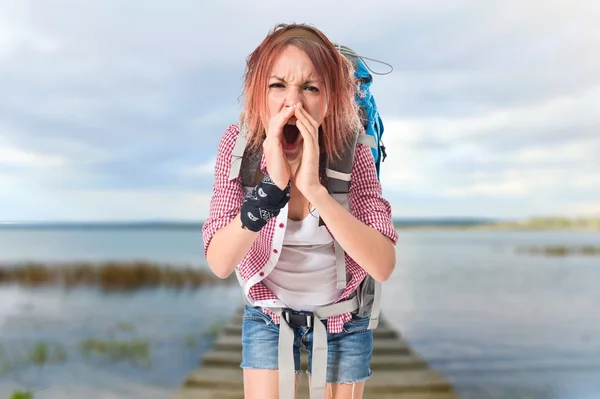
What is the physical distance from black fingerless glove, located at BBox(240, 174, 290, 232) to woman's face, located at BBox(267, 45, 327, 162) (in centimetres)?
10

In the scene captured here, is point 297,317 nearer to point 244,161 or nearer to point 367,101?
point 244,161

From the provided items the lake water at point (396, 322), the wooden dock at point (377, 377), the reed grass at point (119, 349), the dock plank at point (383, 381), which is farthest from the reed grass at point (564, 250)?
the reed grass at point (119, 349)

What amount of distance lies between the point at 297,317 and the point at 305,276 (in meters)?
0.07

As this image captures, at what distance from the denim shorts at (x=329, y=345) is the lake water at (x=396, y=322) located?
2515 mm

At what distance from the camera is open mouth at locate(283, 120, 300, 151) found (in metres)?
0.86

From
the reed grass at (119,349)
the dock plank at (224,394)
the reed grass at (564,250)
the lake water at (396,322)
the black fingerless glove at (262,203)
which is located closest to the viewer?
the black fingerless glove at (262,203)

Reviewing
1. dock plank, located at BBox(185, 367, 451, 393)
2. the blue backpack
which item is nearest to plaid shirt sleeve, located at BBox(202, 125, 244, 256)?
the blue backpack

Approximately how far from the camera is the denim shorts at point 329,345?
0.98m

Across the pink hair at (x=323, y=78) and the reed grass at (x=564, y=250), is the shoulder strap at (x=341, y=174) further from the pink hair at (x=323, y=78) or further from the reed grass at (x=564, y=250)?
the reed grass at (x=564, y=250)

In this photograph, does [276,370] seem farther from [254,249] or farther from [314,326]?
[254,249]

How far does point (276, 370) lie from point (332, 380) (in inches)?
4.2

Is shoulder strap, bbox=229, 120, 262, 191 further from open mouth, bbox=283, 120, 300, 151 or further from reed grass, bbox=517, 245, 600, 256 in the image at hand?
reed grass, bbox=517, 245, 600, 256

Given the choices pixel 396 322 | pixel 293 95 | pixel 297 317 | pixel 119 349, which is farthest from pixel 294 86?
pixel 396 322

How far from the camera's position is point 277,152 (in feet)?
2.64
